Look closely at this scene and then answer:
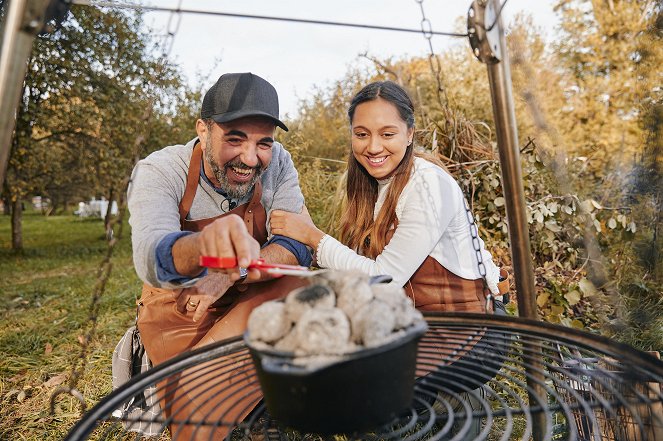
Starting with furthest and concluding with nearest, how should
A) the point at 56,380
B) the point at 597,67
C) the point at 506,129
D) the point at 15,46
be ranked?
the point at 597,67 < the point at 56,380 < the point at 506,129 < the point at 15,46

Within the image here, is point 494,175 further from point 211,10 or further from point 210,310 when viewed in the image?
point 211,10

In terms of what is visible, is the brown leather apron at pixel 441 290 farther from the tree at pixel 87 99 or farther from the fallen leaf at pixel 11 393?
the tree at pixel 87 99

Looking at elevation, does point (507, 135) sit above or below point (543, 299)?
above

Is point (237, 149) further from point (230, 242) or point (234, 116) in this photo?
point (230, 242)

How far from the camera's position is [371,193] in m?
2.58

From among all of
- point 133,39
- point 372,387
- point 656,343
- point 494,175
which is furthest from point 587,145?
point 372,387

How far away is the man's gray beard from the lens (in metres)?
2.25

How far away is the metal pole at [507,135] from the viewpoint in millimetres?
1525

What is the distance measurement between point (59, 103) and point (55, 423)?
801cm

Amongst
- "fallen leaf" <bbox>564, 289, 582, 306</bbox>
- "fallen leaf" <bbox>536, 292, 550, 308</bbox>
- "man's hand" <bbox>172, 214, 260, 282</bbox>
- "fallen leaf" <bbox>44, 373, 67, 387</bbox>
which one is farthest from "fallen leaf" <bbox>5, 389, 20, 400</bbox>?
"fallen leaf" <bbox>564, 289, 582, 306</bbox>

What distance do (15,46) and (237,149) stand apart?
1.14 meters

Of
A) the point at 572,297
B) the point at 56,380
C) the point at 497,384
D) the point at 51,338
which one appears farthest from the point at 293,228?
the point at 51,338

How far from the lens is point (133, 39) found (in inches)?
400

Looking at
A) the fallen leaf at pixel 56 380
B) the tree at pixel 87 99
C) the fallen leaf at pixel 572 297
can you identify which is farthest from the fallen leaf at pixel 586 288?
the tree at pixel 87 99
